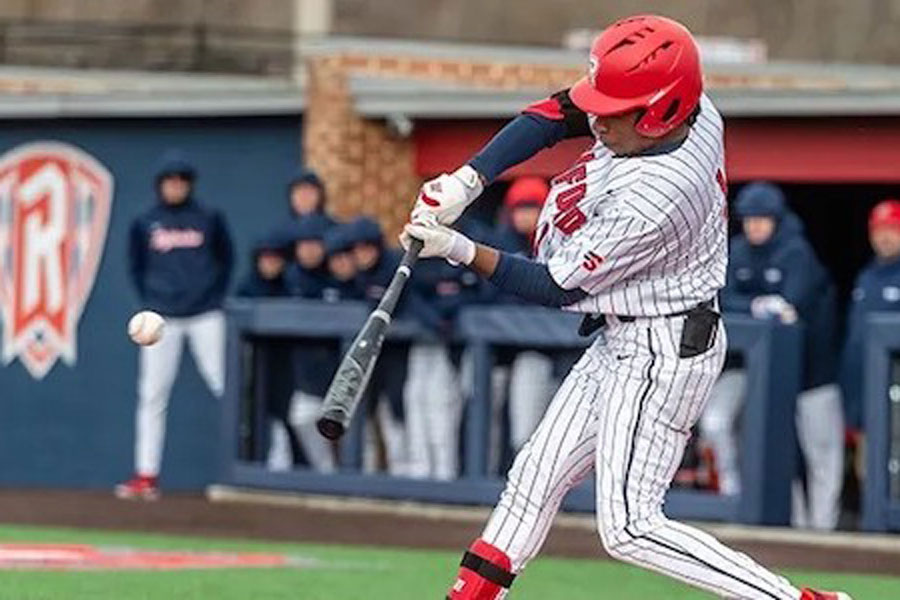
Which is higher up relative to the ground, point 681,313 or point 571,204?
point 571,204

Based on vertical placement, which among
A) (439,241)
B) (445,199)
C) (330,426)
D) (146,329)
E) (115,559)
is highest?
(445,199)

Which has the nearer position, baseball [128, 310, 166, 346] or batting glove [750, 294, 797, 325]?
baseball [128, 310, 166, 346]

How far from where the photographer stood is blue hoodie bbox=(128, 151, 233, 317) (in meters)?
14.2

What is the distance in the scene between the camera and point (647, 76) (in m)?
6.68

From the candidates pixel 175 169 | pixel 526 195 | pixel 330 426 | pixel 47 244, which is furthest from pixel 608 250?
pixel 47 244

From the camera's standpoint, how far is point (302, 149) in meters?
15.4

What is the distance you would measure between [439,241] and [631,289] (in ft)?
1.75

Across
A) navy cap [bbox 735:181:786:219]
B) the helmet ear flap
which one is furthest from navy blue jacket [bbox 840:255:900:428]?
the helmet ear flap

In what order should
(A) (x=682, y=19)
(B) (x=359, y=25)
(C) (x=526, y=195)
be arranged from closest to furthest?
(C) (x=526, y=195), (A) (x=682, y=19), (B) (x=359, y=25)

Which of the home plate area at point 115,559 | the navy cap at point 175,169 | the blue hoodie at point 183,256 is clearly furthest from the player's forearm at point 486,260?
the blue hoodie at point 183,256

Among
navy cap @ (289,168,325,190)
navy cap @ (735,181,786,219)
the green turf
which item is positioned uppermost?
navy cap @ (289,168,325,190)

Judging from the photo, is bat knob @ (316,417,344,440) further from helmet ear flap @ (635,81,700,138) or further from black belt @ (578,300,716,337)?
helmet ear flap @ (635,81,700,138)

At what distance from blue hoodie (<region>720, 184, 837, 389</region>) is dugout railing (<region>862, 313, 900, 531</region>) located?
1.53ft

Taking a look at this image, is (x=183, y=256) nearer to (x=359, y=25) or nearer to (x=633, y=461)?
(x=633, y=461)
